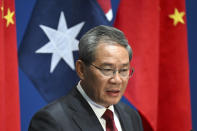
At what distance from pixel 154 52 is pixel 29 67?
0.95 metres

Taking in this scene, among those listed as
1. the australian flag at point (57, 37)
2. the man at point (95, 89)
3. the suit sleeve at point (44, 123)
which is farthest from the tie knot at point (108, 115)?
the australian flag at point (57, 37)

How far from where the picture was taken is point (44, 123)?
1525 millimetres

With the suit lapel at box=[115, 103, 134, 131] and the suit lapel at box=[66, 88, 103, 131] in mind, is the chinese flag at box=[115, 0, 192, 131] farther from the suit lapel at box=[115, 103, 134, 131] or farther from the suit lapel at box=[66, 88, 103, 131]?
the suit lapel at box=[66, 88, 103, 131]

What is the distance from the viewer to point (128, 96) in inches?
110

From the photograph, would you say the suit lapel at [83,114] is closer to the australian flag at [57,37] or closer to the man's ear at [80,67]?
the man's ear at [80,67]

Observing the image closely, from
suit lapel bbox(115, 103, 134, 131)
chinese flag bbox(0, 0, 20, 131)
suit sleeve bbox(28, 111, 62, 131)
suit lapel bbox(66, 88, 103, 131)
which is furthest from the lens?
chinese flag bbox(0, 0, 20, 131)

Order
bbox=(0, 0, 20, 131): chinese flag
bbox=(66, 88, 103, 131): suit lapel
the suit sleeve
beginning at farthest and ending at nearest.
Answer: bbox=(0, 0, 20, 131): chinese flag
bbox=(66, 88, 103, 131): suit lapel
the suit sleeve

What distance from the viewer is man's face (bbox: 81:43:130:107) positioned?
5.10 ft

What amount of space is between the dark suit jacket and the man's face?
10 centimetres

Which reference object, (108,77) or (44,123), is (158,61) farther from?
(44,123)

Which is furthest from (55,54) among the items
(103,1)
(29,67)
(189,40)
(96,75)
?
(189,40)

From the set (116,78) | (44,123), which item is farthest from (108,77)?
(44,123)

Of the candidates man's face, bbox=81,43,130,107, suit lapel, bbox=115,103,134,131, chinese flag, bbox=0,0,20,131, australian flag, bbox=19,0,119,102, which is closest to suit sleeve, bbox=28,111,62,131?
man's face, bbox=81,43,130,107

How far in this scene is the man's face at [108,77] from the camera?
5.10ft
